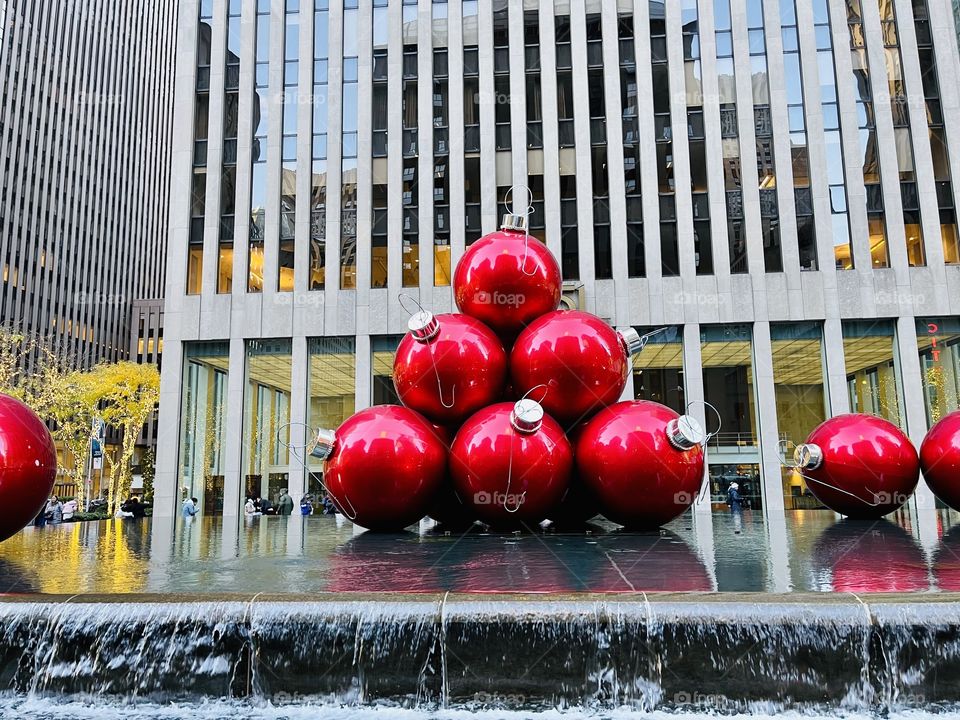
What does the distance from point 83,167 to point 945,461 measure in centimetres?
9303

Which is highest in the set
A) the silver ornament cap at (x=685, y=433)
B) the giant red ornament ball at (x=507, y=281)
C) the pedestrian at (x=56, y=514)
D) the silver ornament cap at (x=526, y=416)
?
the giant red ornament ball at (x=507, y=281)

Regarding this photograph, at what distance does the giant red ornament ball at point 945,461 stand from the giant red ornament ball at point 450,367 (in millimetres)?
4645

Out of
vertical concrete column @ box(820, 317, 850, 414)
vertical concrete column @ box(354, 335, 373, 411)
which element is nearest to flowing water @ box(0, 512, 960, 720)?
vertical concrete column @ box(354, 335, 373, 411)

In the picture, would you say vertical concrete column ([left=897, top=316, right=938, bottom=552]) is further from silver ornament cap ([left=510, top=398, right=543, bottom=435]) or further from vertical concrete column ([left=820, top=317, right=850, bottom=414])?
silver ornament cap ([left=510, top=398, right=543, bottom=435])

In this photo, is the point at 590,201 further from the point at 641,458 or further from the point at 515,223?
the point at 641,458

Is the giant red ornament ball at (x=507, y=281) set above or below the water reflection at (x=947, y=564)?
above

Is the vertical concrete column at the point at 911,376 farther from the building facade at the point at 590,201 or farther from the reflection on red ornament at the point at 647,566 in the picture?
the reflection on red ornament at the point at 647,566

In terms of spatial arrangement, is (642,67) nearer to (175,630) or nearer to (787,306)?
(787,306)

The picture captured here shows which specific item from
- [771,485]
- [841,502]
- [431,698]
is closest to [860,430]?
[841,502]

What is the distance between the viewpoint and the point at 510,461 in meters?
6.77

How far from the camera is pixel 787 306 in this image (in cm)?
2512

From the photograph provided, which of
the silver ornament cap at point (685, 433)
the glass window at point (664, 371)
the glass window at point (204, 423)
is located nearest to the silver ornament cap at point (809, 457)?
the silver ornament cap at point (685, 433)

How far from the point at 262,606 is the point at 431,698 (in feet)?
3.18

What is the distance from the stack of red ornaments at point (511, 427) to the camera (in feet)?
22.7
